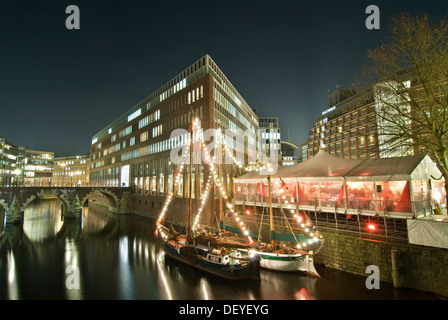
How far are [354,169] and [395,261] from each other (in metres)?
8.54

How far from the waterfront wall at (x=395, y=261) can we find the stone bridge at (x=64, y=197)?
47.7m

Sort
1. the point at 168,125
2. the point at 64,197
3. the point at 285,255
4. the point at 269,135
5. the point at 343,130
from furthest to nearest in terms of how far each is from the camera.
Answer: the point at 269,135, the point at 343,130, the point at 64,197, the point at 168,125, the point at 285,255

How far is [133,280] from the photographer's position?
18.2m

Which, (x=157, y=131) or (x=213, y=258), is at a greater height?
(x=157, y=131)

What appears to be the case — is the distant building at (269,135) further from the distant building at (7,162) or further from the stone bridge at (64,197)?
the distant building at (7,162)

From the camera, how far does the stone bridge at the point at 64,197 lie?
3962 centimetres

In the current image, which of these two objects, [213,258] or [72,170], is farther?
[72,170]

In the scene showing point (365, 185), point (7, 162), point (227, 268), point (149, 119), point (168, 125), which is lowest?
point (227, 268)

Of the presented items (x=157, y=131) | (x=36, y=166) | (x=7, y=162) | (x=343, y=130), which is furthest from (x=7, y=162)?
(x=343, y=130)

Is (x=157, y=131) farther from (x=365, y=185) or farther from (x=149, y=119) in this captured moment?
(x=365, y=185)

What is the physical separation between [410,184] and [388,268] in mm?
6425

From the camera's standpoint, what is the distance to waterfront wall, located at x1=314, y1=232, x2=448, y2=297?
12.9 meters
